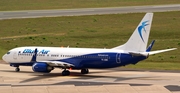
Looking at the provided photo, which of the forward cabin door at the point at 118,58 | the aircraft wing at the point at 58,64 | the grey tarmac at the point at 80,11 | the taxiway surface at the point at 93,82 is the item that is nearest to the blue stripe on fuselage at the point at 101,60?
the forward cabin door at the point at 118,58

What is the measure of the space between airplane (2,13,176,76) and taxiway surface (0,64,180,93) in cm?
125

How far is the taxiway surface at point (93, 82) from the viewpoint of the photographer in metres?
47.5

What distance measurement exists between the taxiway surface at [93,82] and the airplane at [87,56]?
125 centimetres

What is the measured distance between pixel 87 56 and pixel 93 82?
192 inches

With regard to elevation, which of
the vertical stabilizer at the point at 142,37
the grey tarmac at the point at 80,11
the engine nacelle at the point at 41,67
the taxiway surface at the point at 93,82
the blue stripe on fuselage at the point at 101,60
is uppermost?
the grey tarmac at the point at 80,11

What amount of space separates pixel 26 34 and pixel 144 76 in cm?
4204

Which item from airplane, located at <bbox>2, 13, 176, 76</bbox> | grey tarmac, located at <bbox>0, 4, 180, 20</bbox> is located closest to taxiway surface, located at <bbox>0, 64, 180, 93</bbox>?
airplane, located at <bbox>2, 13, 176, 76</bbox>

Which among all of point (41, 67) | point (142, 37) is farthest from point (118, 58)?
point (41, 67)

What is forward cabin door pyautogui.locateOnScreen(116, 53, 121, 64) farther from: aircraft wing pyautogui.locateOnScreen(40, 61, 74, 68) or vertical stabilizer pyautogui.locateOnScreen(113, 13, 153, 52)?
aircraft wing pyautogui.locateOnScreen(40, 61, 74, 68)

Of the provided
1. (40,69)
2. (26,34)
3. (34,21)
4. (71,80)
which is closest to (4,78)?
(40,69)

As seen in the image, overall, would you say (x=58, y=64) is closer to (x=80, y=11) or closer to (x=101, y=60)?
(x=101, y=60)

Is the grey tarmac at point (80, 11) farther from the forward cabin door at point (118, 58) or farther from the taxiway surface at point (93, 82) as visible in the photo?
the forward cabin door at point (118, 58)

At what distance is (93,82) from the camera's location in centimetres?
5262

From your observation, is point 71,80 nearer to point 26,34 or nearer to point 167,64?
point 167,64
